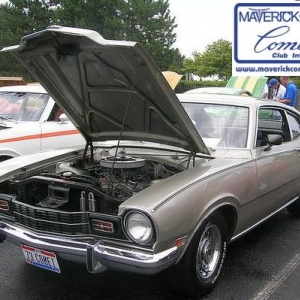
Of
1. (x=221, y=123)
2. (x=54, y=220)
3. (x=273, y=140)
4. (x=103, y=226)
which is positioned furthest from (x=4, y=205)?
(x=273, y=140)

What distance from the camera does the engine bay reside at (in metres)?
3.19

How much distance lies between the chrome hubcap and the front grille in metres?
0.88

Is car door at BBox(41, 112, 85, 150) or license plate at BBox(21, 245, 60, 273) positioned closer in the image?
license plate at BBox(21, 245, 60, 273)

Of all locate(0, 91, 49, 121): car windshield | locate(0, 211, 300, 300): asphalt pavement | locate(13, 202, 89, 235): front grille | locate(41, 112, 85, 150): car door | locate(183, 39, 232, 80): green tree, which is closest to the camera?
locate(13, 202, 89, 235): front grille

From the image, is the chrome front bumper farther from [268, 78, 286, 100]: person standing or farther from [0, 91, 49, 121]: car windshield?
[268, 78, 286, 100]: person standing

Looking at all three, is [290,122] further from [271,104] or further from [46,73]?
[46,73]

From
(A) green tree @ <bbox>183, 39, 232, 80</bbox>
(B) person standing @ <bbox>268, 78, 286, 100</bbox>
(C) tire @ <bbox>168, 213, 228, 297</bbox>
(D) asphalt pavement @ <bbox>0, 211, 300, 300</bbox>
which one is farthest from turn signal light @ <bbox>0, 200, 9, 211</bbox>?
(A) green tree @ <bbox>183, 39, 232, 80</bbox>

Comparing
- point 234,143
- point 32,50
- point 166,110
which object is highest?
point 32,50

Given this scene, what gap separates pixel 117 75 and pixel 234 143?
4.15 feet

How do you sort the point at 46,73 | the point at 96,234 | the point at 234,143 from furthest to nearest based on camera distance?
the point at 234,143 → the point at 46,73 → the point at 96,234

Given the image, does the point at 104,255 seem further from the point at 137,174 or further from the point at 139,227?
the point at 137,174

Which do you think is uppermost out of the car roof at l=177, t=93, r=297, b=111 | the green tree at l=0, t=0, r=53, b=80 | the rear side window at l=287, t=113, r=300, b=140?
the green tree at l=0, t=0, r=53, b=80

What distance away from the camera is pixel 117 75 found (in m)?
3.49

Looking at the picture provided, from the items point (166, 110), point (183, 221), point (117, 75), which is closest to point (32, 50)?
point (117, 75)
